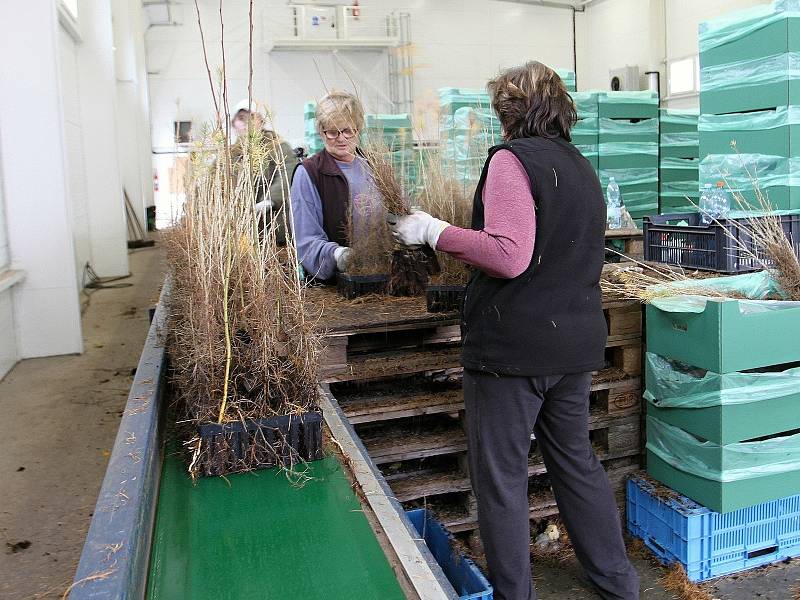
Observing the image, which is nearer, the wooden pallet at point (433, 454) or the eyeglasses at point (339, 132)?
the wooden pallet at point (433, 454)

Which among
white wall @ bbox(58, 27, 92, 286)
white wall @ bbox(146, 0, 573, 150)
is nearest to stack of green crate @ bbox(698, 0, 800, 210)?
white wall @ bbox(58, 27, 92, 286)

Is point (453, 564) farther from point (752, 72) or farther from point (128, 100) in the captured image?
point (128, 100)

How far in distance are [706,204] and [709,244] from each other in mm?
566

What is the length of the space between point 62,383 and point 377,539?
2708mm

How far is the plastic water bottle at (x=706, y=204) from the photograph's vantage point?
3250 mm

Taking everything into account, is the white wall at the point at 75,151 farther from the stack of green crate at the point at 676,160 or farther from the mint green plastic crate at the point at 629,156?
the stack of green crate at the point at 676,160

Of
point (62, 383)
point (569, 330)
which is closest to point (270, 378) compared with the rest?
point (569, 330)

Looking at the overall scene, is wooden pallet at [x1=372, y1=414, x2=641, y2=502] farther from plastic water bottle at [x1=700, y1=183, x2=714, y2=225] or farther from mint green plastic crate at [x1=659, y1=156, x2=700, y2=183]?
mint green plastic crate at [x1=659, y1=156, x2=700, y2=183]

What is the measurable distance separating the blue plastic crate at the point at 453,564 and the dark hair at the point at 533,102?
1147 millimetres

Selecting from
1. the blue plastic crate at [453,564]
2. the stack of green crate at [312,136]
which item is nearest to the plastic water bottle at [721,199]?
the blue plastic crate at [453,564]

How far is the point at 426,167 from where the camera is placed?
3115 mm

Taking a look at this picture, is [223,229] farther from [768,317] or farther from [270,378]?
[768,317]

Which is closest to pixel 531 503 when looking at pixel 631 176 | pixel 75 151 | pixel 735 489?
pixel 735 489

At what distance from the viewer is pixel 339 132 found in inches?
118
